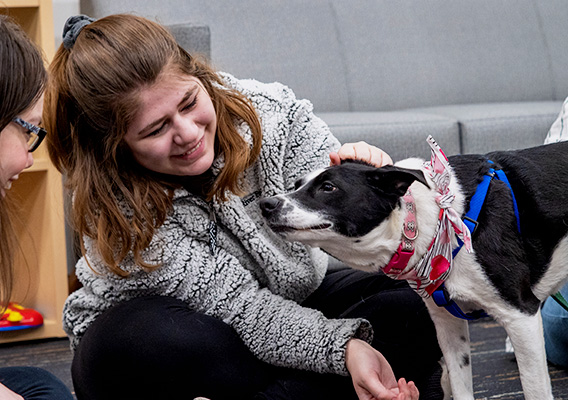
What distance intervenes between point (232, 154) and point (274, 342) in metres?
0.41

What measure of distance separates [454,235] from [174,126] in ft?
1.94

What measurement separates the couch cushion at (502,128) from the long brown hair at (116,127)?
1209 mm

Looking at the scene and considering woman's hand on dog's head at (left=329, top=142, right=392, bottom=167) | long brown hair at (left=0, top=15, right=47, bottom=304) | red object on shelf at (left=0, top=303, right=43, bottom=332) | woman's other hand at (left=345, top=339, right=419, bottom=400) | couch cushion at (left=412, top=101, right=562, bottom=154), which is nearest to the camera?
long brown hair at (left=0, top=15, right=47, bottom=304)

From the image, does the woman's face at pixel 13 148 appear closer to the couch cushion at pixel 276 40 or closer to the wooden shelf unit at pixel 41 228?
the wooden shelf unit at pixel 41 228

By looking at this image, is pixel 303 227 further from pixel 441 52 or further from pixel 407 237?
pixel 441 52

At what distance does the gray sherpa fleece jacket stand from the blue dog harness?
18cm

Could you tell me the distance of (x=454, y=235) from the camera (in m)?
1.34

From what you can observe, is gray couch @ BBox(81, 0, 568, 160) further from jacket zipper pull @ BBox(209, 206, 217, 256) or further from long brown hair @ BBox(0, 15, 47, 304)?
long brown hair @ BBox(0, 15, 47, 304)

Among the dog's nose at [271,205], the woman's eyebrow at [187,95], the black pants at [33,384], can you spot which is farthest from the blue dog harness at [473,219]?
the black pants at [33,384]

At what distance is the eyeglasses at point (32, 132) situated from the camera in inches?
44.3

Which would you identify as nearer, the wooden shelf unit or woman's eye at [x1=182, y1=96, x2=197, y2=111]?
woman's eye at [x1=182, y1=96, x2=197, y2=111]

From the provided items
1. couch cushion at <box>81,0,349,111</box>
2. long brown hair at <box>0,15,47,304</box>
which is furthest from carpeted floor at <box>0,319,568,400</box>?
couch cushion at <box>81,0,349,111</box>

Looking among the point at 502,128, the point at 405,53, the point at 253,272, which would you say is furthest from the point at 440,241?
the point at 405,53

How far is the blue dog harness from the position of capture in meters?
1.34
